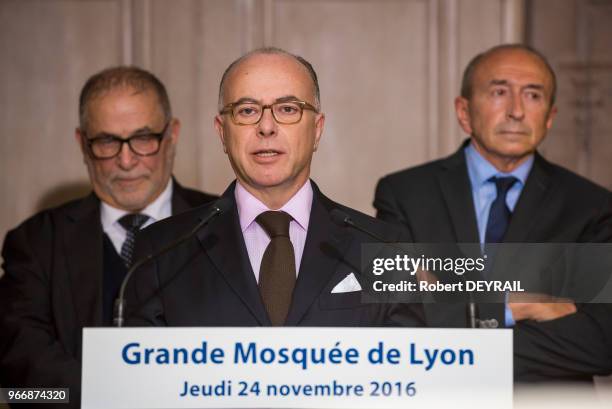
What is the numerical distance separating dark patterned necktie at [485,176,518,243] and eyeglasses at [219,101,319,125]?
519 mm

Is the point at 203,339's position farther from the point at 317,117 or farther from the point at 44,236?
the point at 44,236

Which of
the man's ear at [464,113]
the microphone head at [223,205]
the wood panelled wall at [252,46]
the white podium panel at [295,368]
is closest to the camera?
the white podium panel at [295,368]

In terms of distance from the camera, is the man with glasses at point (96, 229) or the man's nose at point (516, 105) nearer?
the man with glasses at point (96, 229)

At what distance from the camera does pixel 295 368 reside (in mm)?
1349

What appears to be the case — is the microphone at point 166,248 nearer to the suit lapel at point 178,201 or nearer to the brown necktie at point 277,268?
the brown necktie at point 277,268

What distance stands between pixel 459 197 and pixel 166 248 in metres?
0.70

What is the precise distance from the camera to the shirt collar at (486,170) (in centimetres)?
183

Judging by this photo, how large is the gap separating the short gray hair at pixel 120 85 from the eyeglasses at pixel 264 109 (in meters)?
0.45

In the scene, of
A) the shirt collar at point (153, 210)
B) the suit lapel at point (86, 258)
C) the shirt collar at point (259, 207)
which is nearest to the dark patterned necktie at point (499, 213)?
the shirt collar at point (259, 207)

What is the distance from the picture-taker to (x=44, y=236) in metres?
1.91

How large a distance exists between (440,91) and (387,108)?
227 mm

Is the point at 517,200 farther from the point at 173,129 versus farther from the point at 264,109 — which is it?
the point at 173,129

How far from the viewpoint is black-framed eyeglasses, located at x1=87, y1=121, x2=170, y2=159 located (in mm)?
1779

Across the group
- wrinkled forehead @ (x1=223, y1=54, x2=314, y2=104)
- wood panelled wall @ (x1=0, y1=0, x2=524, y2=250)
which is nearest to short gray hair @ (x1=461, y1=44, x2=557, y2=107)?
wood panelled wall @ (x1=0, y1=0, x2=524, y2=250)
